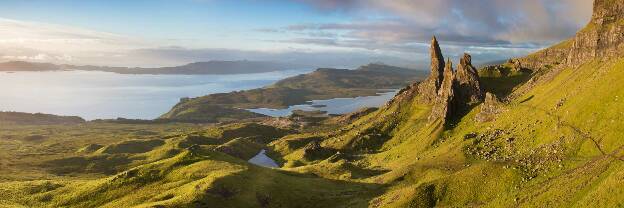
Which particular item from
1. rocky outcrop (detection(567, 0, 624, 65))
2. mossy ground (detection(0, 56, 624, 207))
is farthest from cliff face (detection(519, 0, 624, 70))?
mossy ground (detection(0, 56, 624, 207))

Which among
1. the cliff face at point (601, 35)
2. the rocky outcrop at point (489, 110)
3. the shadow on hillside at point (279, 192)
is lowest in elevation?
the shadow on hillside at point (279, 192)

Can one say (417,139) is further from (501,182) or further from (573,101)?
(501,182)

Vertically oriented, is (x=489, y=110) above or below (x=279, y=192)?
above

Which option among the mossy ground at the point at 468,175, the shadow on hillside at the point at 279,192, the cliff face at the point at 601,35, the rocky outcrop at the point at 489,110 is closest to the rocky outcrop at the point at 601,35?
the cliff face at the point at 601,35

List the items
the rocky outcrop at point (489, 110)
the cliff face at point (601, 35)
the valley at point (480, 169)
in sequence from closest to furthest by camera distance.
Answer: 1. the valley at point (480, 169)
2. the cliff face at point (601, 35)
3. the rocky outcrop at point (489, 110)

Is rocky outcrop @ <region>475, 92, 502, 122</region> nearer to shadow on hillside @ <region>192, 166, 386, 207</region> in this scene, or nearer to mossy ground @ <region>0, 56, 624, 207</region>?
mossy ground @ <region>0, 56, 624, 207</region>

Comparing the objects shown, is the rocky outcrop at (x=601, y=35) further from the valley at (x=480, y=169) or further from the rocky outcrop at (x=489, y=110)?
the rocky outcrop at (x=489, y=110)

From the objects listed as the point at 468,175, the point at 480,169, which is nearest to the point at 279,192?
the point at 468,175

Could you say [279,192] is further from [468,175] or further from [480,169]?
[480,169]

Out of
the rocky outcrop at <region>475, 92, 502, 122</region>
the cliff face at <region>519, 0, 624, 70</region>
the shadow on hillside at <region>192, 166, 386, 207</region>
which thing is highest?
the cliff face at <region>519, 0, 624, 70</region>

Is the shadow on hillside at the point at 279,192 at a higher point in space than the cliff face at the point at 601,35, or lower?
lower

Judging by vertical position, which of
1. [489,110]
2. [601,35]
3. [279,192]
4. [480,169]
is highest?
[601,35]
